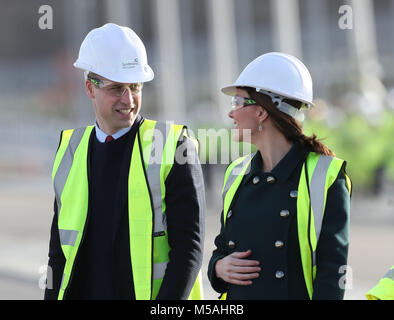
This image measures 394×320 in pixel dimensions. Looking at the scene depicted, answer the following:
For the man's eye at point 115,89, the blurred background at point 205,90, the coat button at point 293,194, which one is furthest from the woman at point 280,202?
the blurred background at point 205,90

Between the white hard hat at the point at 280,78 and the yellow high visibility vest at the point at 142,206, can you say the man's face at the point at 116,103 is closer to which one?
the yellow high visibility vest at the point at 142,206

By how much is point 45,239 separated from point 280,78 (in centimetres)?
904

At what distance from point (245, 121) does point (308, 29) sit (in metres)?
33.4

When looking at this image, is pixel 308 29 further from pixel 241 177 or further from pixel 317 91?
pixel 241 177

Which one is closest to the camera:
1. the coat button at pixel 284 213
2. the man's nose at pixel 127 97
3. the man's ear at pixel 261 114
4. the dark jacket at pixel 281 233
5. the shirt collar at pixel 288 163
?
the dark jacket at pixel 281 233

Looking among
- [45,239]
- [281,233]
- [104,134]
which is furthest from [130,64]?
[45,239]

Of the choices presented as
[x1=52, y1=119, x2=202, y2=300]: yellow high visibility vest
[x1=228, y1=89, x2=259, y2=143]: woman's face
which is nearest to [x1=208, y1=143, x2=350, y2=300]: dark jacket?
[x1=228, y1=89, x2=259, y2=143]: woman's face

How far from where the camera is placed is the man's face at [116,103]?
3805mm

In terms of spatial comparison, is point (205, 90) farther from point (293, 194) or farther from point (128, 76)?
point (293, 194)

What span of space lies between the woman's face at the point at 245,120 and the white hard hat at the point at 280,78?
0.24 ft

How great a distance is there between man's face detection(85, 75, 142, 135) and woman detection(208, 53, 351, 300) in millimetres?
413

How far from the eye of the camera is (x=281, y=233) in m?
3.34

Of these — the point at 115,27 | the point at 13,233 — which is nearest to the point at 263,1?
the point at 13,233
